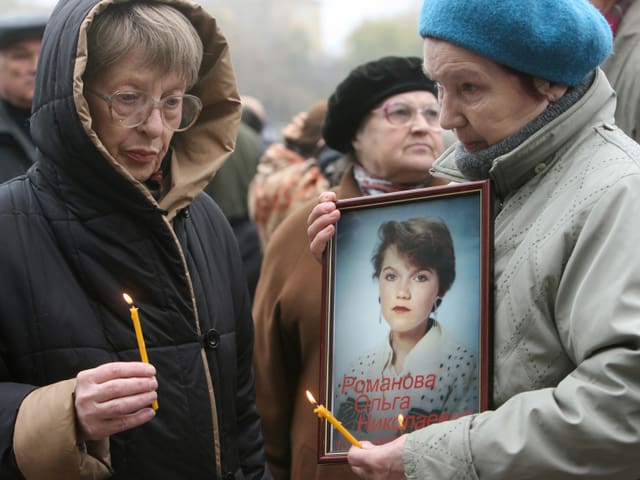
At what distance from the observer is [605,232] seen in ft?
7.31

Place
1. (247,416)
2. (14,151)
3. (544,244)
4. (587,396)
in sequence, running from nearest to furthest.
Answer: (587,396)
(544,244)
(247,416)
(14,151)

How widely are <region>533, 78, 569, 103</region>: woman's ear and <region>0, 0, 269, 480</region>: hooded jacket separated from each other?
1024mm

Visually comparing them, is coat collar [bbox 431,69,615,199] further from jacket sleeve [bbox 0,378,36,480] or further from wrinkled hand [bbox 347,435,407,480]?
jacket sleeve [bbox 0,378,36,480]

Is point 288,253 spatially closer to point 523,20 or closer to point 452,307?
point 452,307

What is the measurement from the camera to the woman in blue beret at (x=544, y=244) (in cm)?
219

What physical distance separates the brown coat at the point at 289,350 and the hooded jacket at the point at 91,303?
0.93m

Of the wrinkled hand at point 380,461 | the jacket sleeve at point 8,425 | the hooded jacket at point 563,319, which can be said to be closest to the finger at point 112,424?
the jacket sleeve at point 8,425

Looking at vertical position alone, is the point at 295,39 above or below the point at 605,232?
below

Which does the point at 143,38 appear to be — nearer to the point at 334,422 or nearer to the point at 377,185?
the point at 334,422

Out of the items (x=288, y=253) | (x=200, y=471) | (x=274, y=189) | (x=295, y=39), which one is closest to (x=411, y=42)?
(x=295, y=39)

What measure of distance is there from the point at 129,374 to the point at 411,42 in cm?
2092

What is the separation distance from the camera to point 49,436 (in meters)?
2.39

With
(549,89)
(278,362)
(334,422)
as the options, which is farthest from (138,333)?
(278,362)

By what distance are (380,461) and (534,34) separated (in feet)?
3.37
